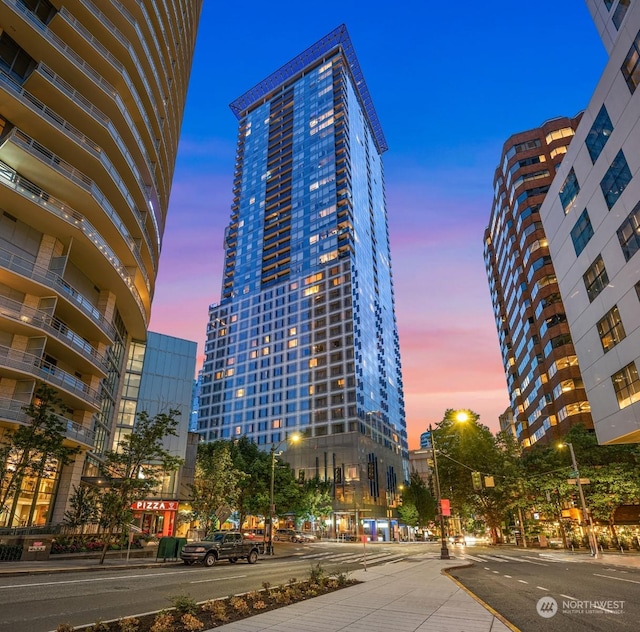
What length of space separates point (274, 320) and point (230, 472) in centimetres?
7230

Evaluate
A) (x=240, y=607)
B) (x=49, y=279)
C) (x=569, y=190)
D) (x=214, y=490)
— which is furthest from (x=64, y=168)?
(x=569, y=190)

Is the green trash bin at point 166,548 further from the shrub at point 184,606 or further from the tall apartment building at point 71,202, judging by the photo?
the shrub at point 184,606

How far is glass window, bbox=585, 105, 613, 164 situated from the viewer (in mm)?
29766

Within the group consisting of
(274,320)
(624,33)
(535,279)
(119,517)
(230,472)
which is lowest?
(119,517)

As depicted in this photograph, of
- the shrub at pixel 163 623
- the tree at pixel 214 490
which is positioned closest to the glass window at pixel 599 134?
the shrub at pixel 163 623

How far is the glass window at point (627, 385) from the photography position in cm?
2702

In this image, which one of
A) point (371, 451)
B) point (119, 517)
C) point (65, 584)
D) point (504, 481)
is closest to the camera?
point (65, 584)

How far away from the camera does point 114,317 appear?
129 feet

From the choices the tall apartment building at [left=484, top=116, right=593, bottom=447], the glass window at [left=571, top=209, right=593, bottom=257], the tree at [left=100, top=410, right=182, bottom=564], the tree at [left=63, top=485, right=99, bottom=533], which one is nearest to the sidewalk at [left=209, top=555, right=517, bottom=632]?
the tree at [left=100, top=410, right=182, bottom=564]

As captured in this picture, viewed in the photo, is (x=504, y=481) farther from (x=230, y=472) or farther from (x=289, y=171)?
(x=289, y=171)

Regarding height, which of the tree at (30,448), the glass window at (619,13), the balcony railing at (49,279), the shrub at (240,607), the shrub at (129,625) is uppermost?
the glass window at (619,13)

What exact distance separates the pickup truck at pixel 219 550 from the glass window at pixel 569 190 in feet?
119

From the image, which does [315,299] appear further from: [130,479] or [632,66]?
[632,66]

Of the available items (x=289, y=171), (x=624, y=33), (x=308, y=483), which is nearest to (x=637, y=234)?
(x=624, y=33)
